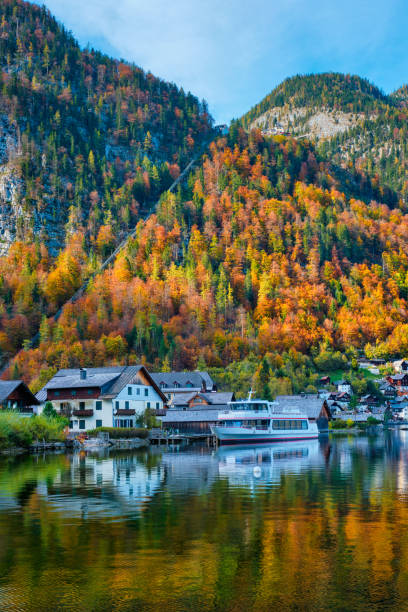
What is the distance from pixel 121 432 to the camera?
72.8 metres

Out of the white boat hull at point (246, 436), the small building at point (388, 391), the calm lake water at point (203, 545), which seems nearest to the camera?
the calm lake water at point (203, 545)

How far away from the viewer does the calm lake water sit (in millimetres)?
12883

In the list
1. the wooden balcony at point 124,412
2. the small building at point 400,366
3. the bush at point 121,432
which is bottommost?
the bush at point 121,432

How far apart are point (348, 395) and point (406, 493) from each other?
14026 cm

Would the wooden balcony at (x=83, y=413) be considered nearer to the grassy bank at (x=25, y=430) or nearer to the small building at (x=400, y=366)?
the grassy bank at (x=25, y=430)

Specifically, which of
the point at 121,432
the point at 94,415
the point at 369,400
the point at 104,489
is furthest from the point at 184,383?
the point at 104,489

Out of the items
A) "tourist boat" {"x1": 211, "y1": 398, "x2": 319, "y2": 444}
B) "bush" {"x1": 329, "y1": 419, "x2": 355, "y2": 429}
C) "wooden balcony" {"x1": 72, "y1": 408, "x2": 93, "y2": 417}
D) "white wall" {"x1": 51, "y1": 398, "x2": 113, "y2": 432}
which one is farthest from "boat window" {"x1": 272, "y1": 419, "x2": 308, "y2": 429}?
"bush" {"x1": 329, "y1": 419, "x2": 355, "y2": 429}

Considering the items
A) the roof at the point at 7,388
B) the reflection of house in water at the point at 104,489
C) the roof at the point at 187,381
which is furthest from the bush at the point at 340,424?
the reflection of house in water at the point at 104,489

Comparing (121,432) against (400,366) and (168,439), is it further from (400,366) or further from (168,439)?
(400,366)

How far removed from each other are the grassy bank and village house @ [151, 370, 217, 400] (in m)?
64.2

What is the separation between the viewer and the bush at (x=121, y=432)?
7031 centimetres

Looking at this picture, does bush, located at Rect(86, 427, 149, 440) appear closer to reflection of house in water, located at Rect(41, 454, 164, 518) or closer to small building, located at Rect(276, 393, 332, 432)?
reflection of house in water, located at Rect(41, 454, 164, 518)

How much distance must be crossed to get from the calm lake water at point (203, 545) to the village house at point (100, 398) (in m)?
47.1

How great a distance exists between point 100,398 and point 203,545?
213 ft
